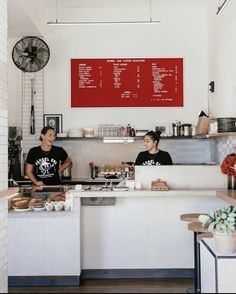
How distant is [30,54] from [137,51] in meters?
1.91

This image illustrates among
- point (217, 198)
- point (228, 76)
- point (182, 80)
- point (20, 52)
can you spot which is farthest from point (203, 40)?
point (217, 198)

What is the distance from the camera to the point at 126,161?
24.0 ft

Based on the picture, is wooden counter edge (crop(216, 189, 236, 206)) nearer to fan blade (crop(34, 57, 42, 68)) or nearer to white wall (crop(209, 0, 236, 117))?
white wall (crop(209, 0, 236, 117))

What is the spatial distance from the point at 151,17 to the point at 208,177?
→ 12.2 feet

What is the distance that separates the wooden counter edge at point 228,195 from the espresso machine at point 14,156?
12.4 feet

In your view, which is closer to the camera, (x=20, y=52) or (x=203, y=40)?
(x=20, y=52)

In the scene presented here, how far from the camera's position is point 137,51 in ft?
24.1

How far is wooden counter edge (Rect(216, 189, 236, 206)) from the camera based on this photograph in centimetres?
364

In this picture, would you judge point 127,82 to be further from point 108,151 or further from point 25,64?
point 25,64

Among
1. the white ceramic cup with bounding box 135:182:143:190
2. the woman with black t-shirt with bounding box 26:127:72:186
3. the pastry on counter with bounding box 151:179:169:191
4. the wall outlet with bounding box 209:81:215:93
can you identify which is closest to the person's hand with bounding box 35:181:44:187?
the woman with black t-shirt with bounding box 26:127:72:186

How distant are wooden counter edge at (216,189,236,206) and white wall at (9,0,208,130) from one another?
316cm

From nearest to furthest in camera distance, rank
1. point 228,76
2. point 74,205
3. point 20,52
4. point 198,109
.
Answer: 1. point 74,205
2. point 228,76
3. point 20,52
4. point 198,109

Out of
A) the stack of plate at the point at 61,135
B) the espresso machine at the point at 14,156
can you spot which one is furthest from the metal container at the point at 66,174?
the espresso machine at the point at 14,156

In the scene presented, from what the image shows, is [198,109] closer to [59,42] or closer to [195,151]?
[195,151]
